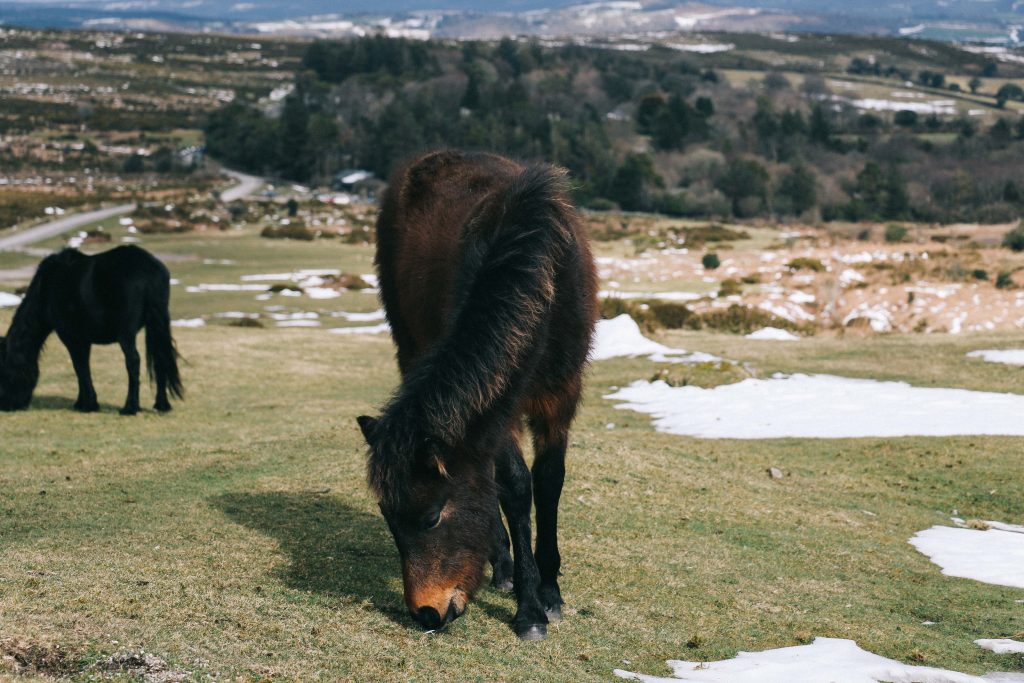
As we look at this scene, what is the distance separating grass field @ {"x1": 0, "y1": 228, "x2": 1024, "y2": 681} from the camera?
5855mm

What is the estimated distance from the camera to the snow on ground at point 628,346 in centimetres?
2241

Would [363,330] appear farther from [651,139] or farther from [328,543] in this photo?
[651,139]

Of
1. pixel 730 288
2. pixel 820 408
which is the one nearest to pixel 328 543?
pixel 820 408

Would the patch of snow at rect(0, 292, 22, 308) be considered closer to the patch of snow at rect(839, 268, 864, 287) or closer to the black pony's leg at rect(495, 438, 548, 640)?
the black pony's leg at rect(495, 438, 548, 640)

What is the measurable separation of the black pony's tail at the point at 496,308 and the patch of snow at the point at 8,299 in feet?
85.3

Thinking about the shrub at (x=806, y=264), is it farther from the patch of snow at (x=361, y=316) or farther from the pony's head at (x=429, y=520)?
the pony's head at (x=429, y=520)

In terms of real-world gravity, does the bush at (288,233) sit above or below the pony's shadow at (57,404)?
below

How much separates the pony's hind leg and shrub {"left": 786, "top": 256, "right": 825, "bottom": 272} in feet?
131

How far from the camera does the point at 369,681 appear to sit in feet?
17.6

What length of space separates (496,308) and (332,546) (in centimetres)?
298

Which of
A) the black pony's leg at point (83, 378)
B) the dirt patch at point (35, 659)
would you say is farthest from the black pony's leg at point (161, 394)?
the dirt patch at point (35, 659)

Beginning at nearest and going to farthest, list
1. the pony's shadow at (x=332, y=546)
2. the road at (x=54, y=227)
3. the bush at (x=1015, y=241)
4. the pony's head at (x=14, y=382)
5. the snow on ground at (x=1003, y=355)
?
the pony's shadow at (x=332, y=546) < the pony's head at (x=14, y=382) < the snow on ground at (x=1003, y=355) < the bush at (x=1015, y=241) < the road at (x=54, y=227)

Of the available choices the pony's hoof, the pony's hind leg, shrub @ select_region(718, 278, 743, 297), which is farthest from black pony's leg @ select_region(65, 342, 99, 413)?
shrub @ select_region(718, 278, 743, 297)

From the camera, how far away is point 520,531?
6.93 meters
